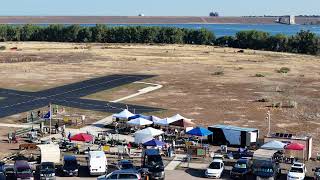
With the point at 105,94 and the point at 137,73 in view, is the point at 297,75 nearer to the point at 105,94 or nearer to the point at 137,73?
the point at 137,73

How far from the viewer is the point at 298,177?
→ 3325 centimetres

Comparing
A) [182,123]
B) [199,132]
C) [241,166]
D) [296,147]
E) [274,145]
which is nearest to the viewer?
[241,166]

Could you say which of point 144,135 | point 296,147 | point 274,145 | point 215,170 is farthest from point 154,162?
point 296,147

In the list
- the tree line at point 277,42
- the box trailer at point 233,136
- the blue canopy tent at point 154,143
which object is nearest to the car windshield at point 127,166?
the blue canopy tent at point 154,143

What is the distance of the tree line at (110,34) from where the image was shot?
177 meters

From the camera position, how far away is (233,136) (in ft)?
145

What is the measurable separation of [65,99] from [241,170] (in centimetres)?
3464

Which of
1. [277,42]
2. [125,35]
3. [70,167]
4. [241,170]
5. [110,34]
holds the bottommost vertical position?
[241,170]

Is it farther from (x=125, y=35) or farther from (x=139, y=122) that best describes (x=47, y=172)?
(x=125, y=35)

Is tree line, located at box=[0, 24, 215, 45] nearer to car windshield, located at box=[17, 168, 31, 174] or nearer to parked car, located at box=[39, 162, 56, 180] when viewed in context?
parked car, located at box=[39, 162, 56, 180]

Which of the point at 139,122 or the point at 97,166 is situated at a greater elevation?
the point at 139,122

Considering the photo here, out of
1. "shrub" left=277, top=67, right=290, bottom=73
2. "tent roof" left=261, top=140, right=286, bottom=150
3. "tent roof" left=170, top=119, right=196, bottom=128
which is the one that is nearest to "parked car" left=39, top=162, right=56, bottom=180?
"tent roof" left=261, top=140, right=286, bottom=150

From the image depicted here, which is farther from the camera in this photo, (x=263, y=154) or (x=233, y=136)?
(x=233, y=136)

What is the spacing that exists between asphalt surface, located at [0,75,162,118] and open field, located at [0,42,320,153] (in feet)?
8.25
